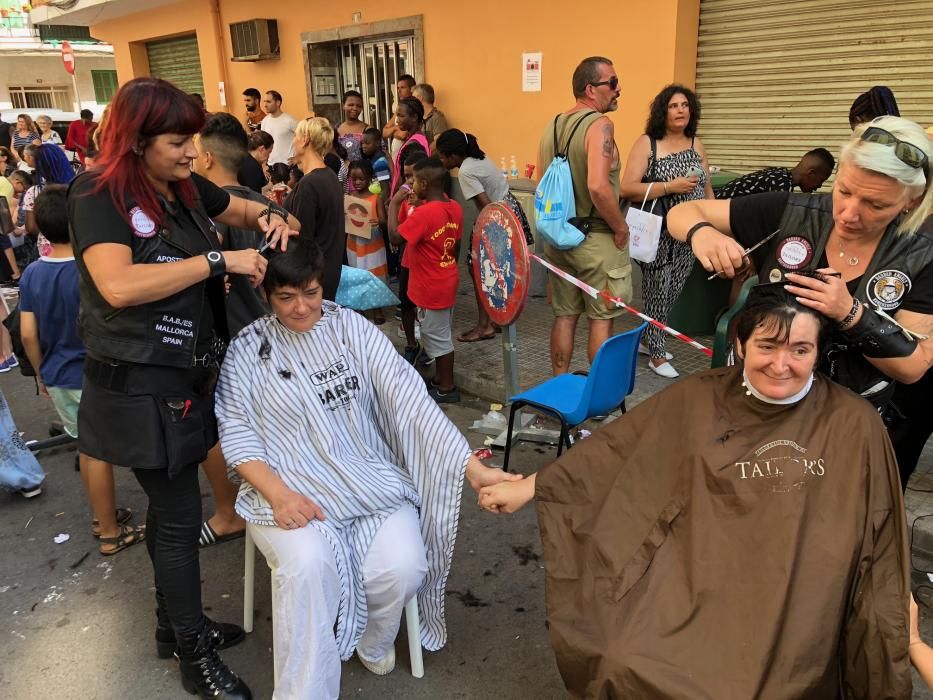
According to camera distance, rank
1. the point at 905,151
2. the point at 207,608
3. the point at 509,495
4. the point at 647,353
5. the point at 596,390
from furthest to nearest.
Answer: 1. the point at 647,353
2. the point at 596,390
3. the point at 207,608
4. the point at 509,495
5. the point at 905,151

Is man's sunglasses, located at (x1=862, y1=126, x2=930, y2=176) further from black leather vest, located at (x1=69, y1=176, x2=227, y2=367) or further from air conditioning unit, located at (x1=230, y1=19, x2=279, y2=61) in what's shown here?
air conditioning unit, located at (x1=230, y1=19, x2=279, y2=61)

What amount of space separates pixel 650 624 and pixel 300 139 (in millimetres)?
3428

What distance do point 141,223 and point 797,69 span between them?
527 cm

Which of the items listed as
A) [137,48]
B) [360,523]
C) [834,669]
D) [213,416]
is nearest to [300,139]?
[213,416]

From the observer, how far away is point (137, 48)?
1348 cm

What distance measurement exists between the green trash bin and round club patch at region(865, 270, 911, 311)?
3.25m

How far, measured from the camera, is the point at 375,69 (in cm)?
934

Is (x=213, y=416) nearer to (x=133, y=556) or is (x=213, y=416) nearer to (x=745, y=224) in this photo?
(x=133, y=556)

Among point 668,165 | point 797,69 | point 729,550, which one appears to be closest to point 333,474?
point 729,550

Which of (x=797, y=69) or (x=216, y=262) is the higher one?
(x=797, y=69)

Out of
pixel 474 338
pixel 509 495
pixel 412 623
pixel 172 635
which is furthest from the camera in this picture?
pixel 474 338

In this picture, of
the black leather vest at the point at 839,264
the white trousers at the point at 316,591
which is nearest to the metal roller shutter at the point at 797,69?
the black leather vest at the point at 839,264

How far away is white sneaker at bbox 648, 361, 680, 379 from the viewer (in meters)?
4.79

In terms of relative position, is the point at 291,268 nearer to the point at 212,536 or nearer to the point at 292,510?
the point at 292,510
